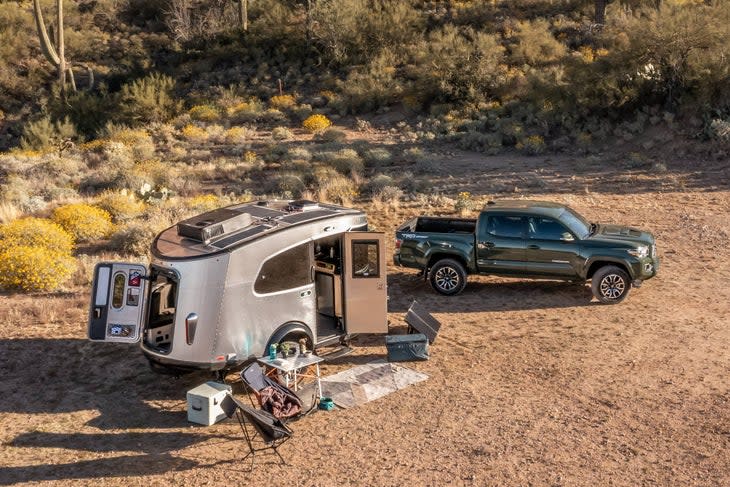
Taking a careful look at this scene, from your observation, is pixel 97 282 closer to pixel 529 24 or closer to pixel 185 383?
pixel 185 383

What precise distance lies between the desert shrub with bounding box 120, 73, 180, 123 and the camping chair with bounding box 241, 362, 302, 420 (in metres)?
29.7

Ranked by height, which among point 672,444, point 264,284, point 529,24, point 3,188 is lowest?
point 672,444

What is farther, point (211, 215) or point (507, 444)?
point (211, 215)

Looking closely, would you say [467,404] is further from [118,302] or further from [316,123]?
[316,123]

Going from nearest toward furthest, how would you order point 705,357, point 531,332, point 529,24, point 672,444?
point 672,444, point 705,357, point 531,332, point 529,24

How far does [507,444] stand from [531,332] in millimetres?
3803

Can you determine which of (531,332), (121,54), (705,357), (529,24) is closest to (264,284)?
(531,332)

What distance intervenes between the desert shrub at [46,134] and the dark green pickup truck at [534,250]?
25.3 meters

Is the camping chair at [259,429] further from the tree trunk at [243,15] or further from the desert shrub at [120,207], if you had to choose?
the tree trunk at [243,15]

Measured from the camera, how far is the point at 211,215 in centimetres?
1086

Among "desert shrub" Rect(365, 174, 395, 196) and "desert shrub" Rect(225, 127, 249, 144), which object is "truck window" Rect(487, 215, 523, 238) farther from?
"desert shrub" Rect(225, 127, 249, 144)

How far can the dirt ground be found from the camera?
807 cm

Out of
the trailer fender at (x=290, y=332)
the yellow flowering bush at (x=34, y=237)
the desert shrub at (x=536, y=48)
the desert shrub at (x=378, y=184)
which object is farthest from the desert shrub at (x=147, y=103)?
the trailer fender at (x=290, y=332)

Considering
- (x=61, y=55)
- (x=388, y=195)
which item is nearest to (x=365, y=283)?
(x=388, y=195)
